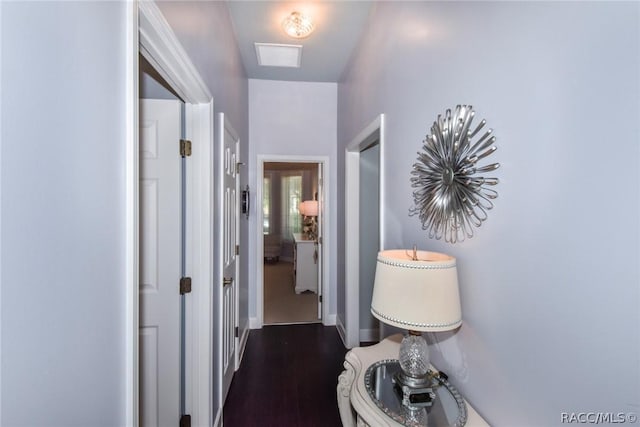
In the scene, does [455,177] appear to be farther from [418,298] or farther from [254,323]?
[254,323]

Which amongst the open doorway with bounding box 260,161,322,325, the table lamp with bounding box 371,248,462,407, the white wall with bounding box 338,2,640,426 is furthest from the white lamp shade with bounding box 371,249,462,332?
the open doorway with bounding box 260,161,322,325

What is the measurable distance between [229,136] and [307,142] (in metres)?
1.43

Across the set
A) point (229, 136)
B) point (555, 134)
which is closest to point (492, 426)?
point (555, 134)

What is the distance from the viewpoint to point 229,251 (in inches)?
94.7

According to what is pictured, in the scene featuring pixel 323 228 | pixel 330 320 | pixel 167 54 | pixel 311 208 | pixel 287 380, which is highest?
pixel 167 54

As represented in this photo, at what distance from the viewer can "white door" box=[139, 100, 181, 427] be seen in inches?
63.7

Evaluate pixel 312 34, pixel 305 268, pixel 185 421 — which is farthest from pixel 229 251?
pixel 305 268

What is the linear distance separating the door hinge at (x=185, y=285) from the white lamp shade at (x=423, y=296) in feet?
3.83

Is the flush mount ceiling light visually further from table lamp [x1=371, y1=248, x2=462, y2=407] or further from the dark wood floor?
the dark wood floor

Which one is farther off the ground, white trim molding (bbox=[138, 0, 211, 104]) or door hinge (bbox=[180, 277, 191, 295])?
white trim molding (bbox=[138, 0, 211, 104])

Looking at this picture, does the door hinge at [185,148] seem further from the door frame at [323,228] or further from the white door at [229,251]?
the door frame at [323,228]

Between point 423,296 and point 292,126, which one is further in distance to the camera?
point 292,126

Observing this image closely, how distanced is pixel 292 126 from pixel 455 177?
2.71m

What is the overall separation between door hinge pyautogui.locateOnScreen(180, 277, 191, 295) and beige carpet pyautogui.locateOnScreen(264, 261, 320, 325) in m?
2.25
